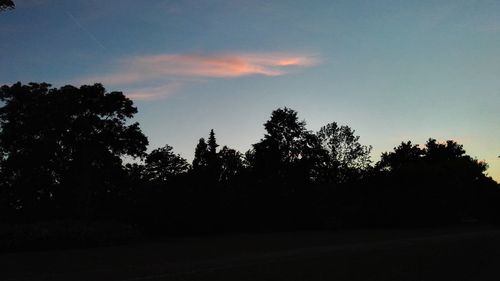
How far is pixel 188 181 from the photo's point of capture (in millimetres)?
46312

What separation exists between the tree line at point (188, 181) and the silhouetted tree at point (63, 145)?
75mm

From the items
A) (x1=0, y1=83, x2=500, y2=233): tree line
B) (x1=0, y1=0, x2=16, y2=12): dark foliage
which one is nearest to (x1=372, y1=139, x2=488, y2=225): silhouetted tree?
(x1=0, y1=83, x2=500, y2=233): tree line

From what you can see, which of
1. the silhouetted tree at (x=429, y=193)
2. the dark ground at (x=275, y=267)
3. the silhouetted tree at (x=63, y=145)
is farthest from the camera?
the silhouetted tree at (x=429, y=193)

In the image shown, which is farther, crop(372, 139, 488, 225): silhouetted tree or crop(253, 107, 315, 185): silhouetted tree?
crop(253, 107, 315, 185): silhouetted tree

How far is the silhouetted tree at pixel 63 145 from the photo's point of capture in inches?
1431

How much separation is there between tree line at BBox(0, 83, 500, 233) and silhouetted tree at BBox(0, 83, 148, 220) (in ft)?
0.25

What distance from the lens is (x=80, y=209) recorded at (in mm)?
36781

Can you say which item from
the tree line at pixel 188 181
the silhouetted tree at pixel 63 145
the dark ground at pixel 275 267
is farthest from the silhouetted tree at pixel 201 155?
the dark ground at pixel 275 267

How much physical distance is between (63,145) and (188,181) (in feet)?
39.7

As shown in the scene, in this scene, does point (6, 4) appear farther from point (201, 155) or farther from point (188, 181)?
point (201, 155)

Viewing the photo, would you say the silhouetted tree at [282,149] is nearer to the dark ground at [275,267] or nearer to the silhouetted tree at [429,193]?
the silhouetted tree at [429,193]

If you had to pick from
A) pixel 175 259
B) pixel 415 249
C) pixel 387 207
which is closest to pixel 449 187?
pixel 387 207

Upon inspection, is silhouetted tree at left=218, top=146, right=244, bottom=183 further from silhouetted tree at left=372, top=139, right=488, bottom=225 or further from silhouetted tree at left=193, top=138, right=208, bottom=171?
silhouetted tree at left=372, top=139, right=488, bottom=225

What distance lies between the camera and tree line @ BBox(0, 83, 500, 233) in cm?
3691
